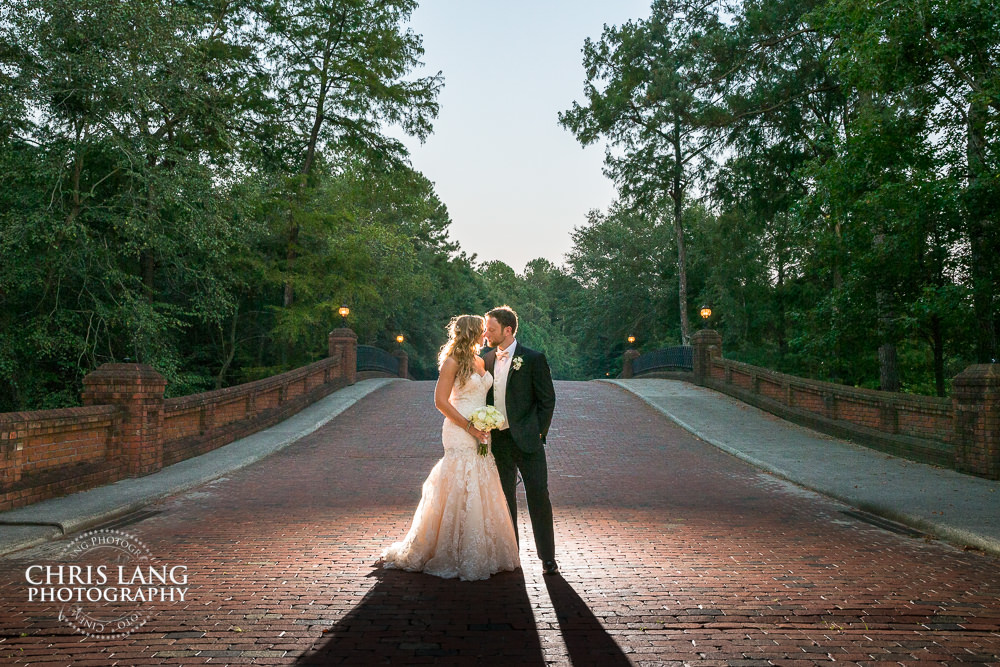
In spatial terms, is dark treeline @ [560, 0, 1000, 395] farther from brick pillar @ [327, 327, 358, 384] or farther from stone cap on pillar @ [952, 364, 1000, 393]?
brick pillar @ [327, 327, 358, 384]

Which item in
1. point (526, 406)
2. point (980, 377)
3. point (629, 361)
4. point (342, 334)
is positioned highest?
point (342, 334)

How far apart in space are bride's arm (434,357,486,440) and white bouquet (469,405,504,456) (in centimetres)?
10

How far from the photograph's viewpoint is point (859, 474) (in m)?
11.1

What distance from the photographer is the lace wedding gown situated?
18.9 feet

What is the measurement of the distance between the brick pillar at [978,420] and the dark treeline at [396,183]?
86.6 inches

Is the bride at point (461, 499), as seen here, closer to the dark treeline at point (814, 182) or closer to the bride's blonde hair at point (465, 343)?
the bride's blonde hair at point (465, 343)

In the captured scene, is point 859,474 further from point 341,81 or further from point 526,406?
point 341,81

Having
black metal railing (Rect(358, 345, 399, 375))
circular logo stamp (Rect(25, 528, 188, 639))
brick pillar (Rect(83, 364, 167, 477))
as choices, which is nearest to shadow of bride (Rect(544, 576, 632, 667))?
circular logo stamp (Rect(25, 528, 188, 639))

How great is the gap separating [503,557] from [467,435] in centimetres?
100

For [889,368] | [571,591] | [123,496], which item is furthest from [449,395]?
[889,368]

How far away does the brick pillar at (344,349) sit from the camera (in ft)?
80.4

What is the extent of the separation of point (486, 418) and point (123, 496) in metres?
5.56

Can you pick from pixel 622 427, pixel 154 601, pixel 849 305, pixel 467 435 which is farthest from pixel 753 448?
pixel 154 601

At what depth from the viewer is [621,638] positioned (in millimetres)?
4297
